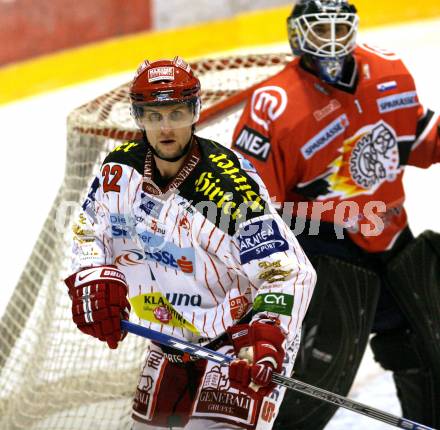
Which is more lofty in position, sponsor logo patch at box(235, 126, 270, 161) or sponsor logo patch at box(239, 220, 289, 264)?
sponsor logo patch at box(235, 126, 270, 161)

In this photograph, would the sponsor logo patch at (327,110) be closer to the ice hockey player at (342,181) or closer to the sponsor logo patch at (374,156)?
the ice hockey player at (342,181)

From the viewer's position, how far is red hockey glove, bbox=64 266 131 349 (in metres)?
2.55

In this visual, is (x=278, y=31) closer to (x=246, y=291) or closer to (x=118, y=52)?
(x=118, y=52)

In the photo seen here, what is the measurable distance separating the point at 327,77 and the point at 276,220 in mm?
954

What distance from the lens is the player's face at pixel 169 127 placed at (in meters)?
2.52

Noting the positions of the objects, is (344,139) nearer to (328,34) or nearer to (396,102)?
(396,102)

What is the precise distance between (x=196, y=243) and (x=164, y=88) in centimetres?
37

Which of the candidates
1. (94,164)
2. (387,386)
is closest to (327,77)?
(94,164)

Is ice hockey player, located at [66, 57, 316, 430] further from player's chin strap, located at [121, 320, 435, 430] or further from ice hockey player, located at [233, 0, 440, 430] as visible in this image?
ice hockey player, located at [233, 0, 440, 430]

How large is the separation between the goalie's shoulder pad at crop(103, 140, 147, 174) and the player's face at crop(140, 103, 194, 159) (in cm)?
11

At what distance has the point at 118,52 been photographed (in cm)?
721

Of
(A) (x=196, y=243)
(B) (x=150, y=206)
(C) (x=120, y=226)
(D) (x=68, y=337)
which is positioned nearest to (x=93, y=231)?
(C) (x=120, y=226)

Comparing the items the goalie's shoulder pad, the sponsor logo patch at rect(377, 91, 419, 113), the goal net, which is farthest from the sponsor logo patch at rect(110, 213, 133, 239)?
the sponsor logo patch at rect(377, 91, 419, 113)

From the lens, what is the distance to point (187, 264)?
2631 mm
